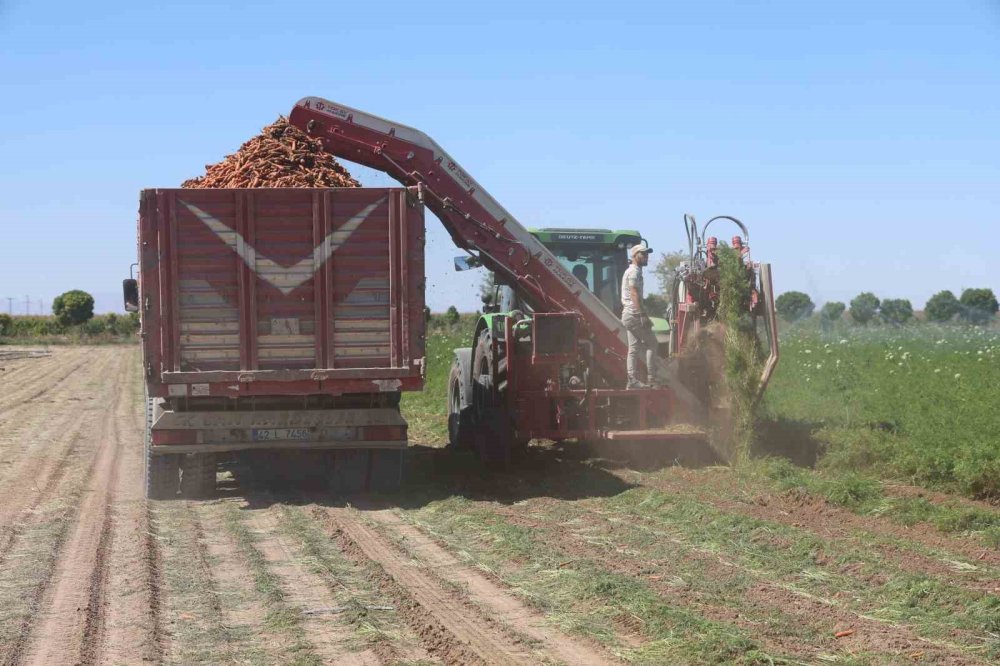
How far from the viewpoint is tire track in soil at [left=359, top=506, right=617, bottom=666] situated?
18.3 feet

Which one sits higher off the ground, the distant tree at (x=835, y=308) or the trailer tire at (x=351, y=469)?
the distant tree at (x=835, y=308)

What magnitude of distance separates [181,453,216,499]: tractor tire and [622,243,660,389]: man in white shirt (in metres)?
4.57

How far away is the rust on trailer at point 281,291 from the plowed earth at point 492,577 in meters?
1.29

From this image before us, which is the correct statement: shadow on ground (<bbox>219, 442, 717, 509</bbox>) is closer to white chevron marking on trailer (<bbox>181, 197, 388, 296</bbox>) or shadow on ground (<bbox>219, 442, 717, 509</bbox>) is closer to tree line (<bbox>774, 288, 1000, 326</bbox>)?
white chevron marking on trailer (<bbox>181, 197, 388, 296</bbox>)

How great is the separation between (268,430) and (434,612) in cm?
468

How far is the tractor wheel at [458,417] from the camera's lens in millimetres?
13844

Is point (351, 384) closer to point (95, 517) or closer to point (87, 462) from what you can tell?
point (95, 517)

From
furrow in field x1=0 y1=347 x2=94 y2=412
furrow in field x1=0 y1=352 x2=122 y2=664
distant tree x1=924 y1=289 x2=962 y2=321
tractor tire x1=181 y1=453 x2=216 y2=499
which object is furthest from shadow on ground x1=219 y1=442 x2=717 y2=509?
distant tree x1=924 y1=289 x2=962 y2=321

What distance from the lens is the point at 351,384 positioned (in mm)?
10547

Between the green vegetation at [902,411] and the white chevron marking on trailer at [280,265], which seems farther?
the green vegetation at [902,411]

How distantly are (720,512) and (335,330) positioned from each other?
Result: 3933 mm

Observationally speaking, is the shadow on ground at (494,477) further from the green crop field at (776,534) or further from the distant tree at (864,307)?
the distant tree at (864,307)

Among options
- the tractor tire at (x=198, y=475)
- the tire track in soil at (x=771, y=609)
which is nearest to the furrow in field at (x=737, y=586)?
the tire track in soil at (x=771, y=609)

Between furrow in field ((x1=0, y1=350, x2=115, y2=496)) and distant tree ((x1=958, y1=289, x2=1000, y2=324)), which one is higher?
distant tree ((x1=958, y1=289, x2=1000, y2=324))
